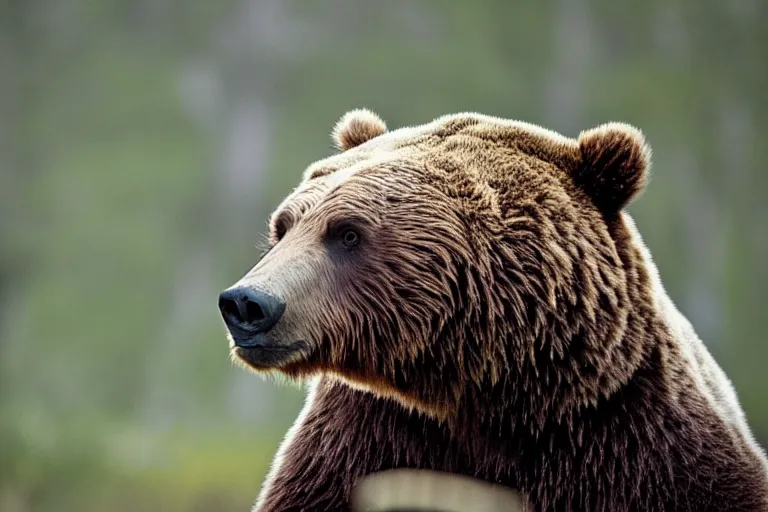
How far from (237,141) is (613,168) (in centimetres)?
3021

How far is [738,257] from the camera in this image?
33812mm

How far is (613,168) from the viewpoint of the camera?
4750 millimetres

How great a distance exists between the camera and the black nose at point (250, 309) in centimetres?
413

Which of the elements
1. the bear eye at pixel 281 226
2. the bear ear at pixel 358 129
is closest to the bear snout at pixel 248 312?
the bear eye at pixel 281 226

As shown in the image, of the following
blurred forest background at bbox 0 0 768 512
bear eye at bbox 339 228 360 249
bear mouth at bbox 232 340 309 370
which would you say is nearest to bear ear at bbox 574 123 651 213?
bear eye at bbox 339 228 360 249

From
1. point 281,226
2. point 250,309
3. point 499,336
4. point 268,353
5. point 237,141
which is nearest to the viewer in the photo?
point 250,309

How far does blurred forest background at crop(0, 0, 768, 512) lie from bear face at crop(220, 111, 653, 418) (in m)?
17.9

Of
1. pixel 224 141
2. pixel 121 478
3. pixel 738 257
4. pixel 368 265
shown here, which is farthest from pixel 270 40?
pixel 368 265

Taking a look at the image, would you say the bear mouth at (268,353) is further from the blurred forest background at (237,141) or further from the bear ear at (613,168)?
the blurred forest background at (237,141)

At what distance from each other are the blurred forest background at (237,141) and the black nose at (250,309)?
59.4 feet

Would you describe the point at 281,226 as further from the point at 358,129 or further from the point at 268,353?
the point at 358,129

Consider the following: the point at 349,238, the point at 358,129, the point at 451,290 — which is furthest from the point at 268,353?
the point at 358,129

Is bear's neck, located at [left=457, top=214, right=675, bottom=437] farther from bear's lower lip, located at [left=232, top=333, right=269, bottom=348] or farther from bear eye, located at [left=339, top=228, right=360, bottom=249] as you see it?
bear's lower lip, located at [left=232, top=333, right=269, bottom=348]

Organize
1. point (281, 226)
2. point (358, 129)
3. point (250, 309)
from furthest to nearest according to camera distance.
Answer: point (358, 129) → point (281, 226) → point (250, 309)
